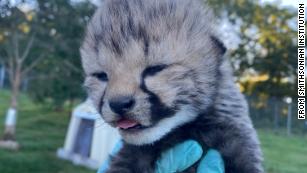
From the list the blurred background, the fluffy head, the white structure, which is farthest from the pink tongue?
the white structure

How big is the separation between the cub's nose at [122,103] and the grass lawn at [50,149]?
5292 mm

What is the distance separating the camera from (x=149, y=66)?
124 cm

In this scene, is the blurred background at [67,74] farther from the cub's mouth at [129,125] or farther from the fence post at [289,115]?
the cub's mouth at [129,125]

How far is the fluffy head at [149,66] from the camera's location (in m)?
1.23

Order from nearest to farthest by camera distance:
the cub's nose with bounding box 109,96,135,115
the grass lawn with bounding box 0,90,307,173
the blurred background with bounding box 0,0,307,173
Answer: the cub's nose with bounding box 109,96,135,115
the grass lawn with bounding box 0,90,307,173
the blurred background with bounding box 0,0,307,173

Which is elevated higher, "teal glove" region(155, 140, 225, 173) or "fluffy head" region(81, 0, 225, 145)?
"fluffy head" region(81, 0, 225, 145)

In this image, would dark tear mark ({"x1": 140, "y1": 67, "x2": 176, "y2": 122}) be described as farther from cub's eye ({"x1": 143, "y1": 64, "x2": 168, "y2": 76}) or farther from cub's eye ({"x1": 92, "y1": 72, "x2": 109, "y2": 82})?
cub's eye ({"x1": 92, "y1": 72, "x2": 109, "y2": 82})

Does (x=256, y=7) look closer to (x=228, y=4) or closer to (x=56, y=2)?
(x=228, y=4)

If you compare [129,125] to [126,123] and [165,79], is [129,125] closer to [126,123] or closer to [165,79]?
[126,123]

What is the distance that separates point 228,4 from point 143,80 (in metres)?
14.3

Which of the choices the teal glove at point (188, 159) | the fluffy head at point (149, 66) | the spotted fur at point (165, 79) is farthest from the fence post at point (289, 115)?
the fluffy head at point (149, 66)

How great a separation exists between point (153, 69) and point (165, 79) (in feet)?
0.14

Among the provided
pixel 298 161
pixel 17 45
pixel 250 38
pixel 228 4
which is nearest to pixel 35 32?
pixel 17 45

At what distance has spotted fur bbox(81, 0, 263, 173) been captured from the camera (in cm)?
124
